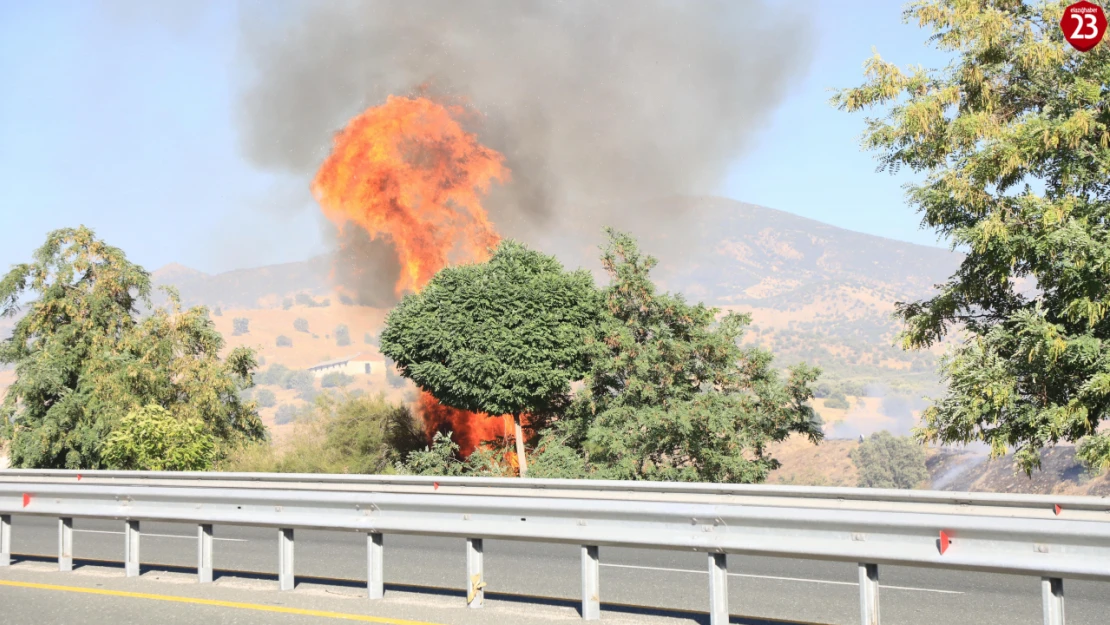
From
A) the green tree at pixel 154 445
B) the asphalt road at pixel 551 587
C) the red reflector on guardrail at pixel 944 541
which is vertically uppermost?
the green tree at pixel 154 445

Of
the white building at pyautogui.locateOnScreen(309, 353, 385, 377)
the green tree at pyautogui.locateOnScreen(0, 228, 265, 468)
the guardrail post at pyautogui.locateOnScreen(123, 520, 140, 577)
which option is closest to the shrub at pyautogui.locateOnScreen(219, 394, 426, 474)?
the green tree at pyautogui.locateOnScreen(0, 228, 265, 468)

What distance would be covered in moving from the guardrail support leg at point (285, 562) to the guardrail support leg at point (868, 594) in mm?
4717

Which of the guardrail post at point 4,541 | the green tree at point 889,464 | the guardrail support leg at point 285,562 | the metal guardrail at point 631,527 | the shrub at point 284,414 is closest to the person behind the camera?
the metal guardrail at point 631,527

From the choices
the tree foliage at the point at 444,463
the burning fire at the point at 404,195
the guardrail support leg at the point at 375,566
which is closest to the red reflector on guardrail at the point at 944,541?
the guardrail support leg at the point at 375,566

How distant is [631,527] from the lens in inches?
292

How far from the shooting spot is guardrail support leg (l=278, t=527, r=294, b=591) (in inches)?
351

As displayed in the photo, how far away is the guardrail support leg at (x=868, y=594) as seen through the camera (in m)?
6.73

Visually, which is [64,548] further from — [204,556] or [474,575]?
[474,575]

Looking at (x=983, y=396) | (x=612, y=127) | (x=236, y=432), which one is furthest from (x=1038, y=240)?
(x=612, y=127)

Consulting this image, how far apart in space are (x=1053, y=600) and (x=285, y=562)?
5920 millimetres

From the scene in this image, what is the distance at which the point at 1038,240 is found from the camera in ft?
55.2

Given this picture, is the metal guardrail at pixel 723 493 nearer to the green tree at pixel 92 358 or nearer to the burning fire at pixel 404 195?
the green tree at pixel 92 358

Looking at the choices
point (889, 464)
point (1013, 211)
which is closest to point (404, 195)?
point (1013, 211)

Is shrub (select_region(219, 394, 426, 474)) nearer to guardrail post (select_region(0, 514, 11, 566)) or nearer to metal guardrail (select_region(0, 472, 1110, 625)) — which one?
guardrail post (select_region(0, 514, 11, 566))
